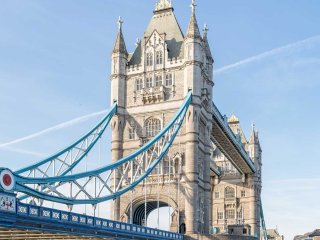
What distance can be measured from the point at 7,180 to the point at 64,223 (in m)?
6.75

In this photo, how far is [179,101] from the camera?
→ 6397 cm

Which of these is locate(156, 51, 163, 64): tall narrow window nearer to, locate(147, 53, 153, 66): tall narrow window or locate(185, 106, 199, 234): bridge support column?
locate(147, 53, 153, 66): tall narrow window

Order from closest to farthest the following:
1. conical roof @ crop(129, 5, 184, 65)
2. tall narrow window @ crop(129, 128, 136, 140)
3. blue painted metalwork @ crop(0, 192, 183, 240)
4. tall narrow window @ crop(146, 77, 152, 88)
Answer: blue painted metalwork @ crop(0, 192, 183, 240) → tall narrow window @ crop(129, 128, 136, 140) → tall narrow window @ crop(146, 77, 152, 88) → conical roof @ crop(129, 5, 184, 65)

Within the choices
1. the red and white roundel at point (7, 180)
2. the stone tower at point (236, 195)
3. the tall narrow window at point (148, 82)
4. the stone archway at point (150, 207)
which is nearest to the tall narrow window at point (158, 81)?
the tall narrow window at point (148, 82)

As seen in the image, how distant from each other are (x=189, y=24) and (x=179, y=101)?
8.62 meters

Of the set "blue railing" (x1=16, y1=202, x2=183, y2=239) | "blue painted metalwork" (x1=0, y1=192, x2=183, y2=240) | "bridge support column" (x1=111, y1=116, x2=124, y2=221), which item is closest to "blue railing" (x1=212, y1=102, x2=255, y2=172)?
"bridge support column" (x1=111, y1=116, x2=124, y2=221)

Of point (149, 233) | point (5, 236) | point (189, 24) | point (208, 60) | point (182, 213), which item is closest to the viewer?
point (5, 236)

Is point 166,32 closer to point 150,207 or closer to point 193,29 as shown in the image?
point 193,29

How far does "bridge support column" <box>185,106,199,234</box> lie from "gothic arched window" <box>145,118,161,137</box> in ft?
12.9

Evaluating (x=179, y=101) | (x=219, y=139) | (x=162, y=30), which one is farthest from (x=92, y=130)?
(x=219, y=139)

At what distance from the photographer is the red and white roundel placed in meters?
30.5

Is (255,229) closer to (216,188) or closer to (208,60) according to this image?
(216,188)

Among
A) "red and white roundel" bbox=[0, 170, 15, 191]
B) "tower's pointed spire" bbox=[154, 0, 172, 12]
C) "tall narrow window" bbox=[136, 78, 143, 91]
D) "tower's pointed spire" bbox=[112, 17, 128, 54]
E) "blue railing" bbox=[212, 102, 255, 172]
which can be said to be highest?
"tower's pointed spire" bbox=[154, 0, 172, 12]

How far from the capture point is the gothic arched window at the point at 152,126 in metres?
64.8
